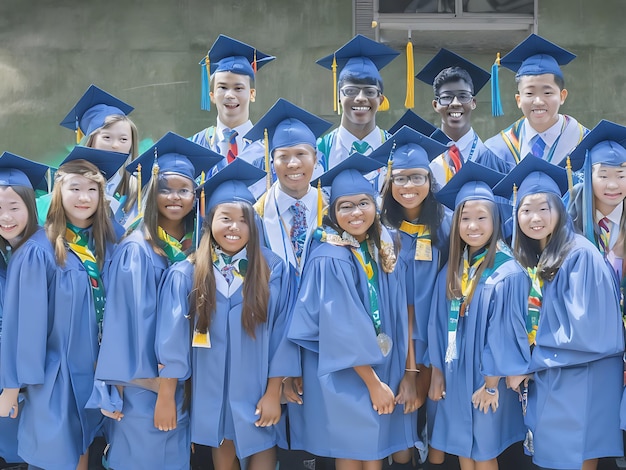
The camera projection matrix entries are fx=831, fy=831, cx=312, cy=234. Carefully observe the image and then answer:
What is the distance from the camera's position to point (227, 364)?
3.89 meters

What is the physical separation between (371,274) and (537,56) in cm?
200

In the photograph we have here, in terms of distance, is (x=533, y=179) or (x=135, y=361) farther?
(x=533, y=179)

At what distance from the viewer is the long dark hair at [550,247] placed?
151 inches

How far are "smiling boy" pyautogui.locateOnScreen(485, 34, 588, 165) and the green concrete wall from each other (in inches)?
96.4

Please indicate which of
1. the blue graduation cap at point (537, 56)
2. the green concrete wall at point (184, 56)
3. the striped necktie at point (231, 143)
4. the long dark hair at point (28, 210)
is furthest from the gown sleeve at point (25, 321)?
the green concrete wall at point (184, 56)

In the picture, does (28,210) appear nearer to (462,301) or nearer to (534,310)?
(462,301)

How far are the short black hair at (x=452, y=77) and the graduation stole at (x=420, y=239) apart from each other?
1390 mm

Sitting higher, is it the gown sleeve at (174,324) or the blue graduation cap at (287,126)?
the blue graduation cap at (287,126)

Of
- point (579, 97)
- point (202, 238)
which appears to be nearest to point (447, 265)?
point (202, 238)

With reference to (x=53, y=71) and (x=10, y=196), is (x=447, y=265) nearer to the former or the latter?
(x=10, y=196)

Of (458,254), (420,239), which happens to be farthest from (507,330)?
(420,239)

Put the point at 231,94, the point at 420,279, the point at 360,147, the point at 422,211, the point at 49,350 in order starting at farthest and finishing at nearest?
the point at 231,94, the point at 360,147, the point at 422,211, the point at 420,279, the point at 49,350

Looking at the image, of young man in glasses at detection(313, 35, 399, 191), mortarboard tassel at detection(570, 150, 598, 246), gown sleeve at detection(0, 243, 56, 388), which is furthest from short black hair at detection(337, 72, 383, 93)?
gown sleeve at detection(0, 243, 56, 388)

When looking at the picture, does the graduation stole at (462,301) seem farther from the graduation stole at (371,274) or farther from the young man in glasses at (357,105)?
the young man in glasses at (357,105)
